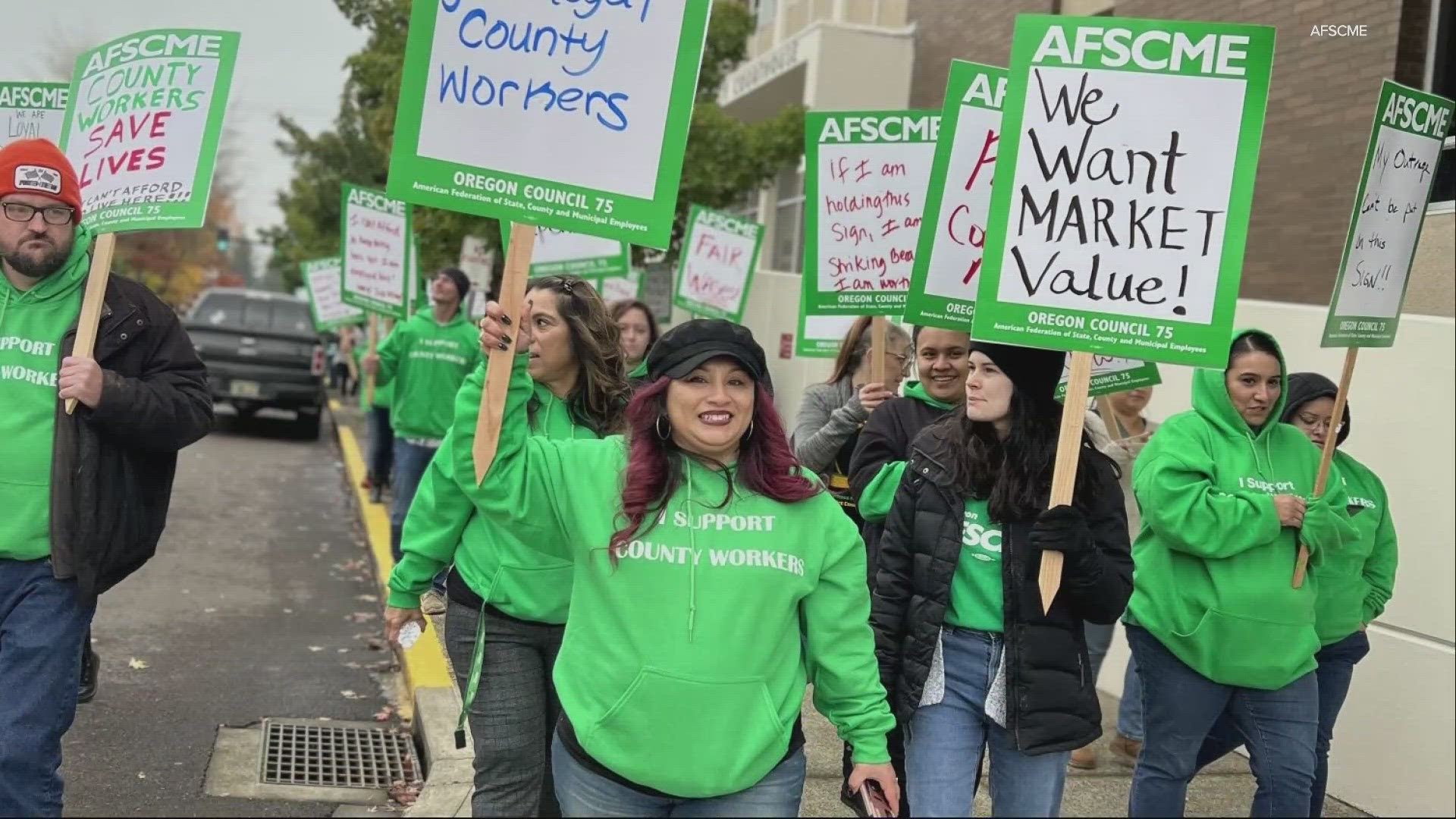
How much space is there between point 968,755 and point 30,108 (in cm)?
461

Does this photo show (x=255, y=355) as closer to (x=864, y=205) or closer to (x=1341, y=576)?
(x=864, y=205)

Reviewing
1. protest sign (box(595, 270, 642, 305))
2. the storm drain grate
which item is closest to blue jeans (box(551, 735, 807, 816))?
the storm drain grate

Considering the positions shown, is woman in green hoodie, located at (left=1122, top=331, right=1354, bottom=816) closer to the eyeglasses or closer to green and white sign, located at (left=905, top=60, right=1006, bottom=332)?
green and white sign, located at (left=905, top=60, right=1006, bottom=332)

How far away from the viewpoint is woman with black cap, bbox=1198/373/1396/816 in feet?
17.0

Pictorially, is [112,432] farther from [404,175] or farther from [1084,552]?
[1084,552]

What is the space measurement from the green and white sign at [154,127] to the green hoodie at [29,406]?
47cm

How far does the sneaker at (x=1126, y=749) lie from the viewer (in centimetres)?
645

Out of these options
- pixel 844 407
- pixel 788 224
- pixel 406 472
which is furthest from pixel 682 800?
pixel 788 224

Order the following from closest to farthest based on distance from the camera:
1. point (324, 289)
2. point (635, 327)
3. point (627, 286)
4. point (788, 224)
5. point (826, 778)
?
point (826, 778) → point (635, 327) → point (627, 286) → point (324, 289) → point (788, 224)

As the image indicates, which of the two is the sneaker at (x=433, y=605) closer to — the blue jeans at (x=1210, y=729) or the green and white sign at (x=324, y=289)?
the blue jeans at (x=1210, y=729)

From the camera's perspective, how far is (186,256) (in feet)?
180

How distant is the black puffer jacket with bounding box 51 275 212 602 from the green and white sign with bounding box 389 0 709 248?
51.7 inches

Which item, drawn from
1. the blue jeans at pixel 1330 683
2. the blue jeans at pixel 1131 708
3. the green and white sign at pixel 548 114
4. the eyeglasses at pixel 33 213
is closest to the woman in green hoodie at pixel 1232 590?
the blue jeans at pixel 1330 683

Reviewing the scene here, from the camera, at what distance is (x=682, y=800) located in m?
3.14
